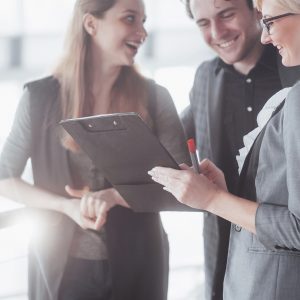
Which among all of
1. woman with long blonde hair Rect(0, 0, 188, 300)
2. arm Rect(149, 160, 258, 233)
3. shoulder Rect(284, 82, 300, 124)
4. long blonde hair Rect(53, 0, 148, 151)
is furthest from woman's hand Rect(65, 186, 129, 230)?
shoulder Rect(284, 82, 300, 124)

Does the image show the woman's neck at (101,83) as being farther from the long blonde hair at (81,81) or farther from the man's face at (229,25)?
the man's face at (229,25)

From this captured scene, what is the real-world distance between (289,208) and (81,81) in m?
0.75

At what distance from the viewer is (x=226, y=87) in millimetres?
1640

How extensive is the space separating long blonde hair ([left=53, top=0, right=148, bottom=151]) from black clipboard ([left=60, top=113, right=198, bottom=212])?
0.23m

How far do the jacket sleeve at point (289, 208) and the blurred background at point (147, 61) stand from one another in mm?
1130

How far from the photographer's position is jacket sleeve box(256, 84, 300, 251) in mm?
905

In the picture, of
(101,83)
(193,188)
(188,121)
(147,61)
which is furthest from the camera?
(147,61)

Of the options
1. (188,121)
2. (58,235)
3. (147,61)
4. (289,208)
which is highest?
(147,61)

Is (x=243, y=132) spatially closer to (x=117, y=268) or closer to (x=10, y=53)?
(x=117, y=268)

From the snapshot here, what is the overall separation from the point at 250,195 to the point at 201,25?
682 mm

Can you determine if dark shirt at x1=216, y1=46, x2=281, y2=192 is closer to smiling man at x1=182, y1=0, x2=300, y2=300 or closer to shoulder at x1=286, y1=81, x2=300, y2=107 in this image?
smiling man at x1=182, y1=0, x2=300, y2=300

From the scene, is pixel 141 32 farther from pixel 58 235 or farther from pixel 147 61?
pixel 147 61

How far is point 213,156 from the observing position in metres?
1.65

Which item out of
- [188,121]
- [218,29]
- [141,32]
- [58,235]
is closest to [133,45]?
[141,32]
